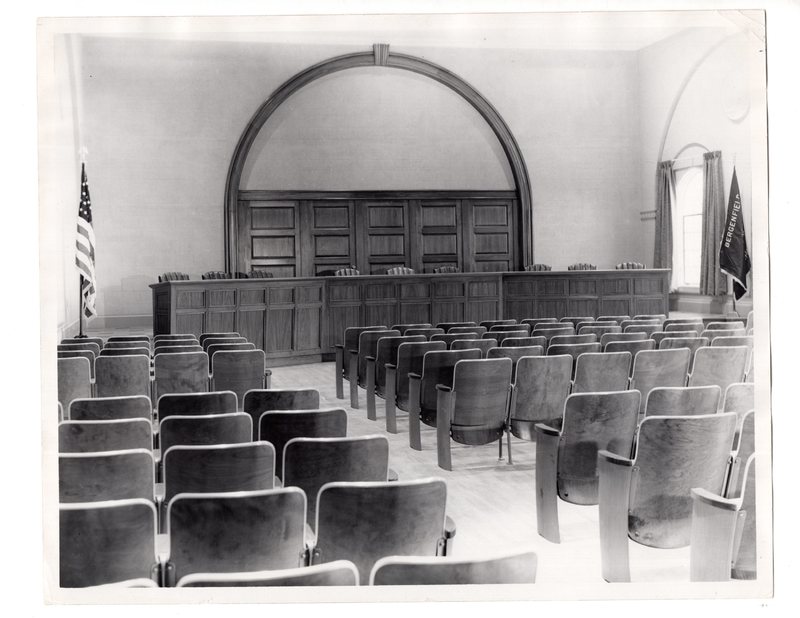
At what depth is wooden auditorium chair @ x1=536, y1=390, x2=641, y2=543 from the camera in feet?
12.8

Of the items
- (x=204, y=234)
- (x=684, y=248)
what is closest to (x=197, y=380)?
A: (x=204, y=234)

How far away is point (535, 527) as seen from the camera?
13.6 ft

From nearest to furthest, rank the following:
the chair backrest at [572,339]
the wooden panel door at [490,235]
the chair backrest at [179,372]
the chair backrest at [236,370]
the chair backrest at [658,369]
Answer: the chair backrest at [658,369] < the chair backrest at [179,372] < the chair backrest at [236,370] < the chair backrest at [572,339] < the wooden panel door at [490,235]

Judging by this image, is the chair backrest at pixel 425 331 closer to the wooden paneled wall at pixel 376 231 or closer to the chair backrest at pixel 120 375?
the chair backrest at pixel 120 375

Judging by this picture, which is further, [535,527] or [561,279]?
[561,279]

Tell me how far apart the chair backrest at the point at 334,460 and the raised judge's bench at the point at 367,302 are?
6.90 m

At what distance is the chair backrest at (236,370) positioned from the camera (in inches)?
240

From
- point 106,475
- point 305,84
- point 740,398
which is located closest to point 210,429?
point 106,475

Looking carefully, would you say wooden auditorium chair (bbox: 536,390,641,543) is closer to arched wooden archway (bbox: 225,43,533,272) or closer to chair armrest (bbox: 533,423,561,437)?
chair armrest (bbox: 533,423,561,437)

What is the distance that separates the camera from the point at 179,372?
19.3 feet

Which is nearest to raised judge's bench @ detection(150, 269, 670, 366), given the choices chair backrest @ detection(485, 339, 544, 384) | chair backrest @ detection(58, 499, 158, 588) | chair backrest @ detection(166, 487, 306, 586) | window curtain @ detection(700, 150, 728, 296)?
window curtain @ detection(700, 150, 728, 296)

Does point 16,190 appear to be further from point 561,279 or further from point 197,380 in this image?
point 561,279

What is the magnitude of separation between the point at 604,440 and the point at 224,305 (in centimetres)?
711

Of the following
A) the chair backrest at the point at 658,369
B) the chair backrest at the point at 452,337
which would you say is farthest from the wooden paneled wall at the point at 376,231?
the chair backrest at the point at 658,369
